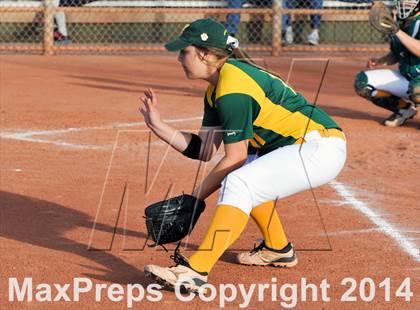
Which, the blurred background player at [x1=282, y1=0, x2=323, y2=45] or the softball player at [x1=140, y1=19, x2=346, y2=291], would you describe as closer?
the softball player at [x1=140, y1=19, x2=346, y2=291]

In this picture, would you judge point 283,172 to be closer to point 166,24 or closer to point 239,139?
point 239,139

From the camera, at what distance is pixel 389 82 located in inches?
416

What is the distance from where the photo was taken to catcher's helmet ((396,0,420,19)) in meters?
10.1

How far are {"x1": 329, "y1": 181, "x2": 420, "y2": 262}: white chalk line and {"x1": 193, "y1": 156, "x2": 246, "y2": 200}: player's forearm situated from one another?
1.45 meters

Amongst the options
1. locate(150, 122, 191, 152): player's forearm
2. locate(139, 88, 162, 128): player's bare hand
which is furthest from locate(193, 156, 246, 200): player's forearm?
locate(139, 88, 162, 128): player's bare hand

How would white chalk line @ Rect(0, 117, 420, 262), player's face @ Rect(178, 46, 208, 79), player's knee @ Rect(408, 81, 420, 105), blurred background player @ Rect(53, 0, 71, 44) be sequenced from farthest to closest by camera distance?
blurred background player @ Rect(53, 0, 71, 44), player's knee @ Rect(408, 81, 420, 105), white chalk line @ Rect(0, 117, 420, 262), player's face @ Rect(178, 46, 208, 79)

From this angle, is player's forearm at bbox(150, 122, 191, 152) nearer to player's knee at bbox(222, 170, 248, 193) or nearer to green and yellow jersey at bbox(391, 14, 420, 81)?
player's knee at bbox(222, 170, 248, 193)

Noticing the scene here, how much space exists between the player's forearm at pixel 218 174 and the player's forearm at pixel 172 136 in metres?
0.30

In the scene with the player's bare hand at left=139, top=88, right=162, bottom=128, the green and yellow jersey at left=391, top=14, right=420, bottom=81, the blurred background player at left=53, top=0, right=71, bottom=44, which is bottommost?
the blurred background player at left=53, top=0, right=71, bottom=44

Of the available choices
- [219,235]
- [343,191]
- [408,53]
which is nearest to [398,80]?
[408,53]

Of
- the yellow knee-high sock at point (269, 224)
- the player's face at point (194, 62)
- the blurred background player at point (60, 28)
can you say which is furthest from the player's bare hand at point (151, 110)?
the blurred background player at point (60, 28)

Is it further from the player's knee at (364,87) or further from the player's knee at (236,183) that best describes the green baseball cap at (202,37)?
the player's knee at (364,87)

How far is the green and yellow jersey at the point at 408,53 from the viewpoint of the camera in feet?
33.7

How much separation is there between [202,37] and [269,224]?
127 centimetres
